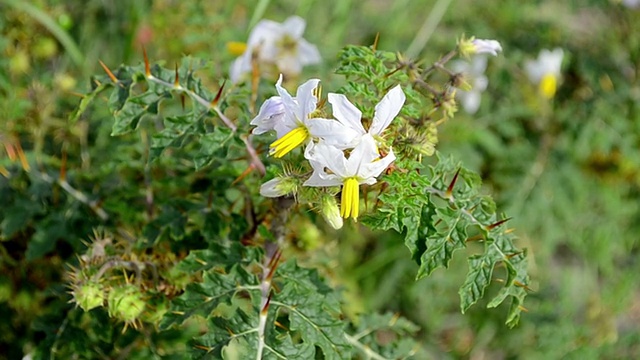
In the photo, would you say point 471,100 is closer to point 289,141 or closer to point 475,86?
point 475,86

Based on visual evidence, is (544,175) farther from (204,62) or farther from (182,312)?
(182,312)

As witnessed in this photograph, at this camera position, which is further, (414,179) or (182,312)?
(182,312)

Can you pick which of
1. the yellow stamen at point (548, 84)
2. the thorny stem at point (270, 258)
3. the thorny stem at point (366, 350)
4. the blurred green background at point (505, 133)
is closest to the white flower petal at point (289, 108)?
the thorny stem at point (270, 258)

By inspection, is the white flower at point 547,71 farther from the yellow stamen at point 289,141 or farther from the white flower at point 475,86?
the yellow stamen at point 289,141

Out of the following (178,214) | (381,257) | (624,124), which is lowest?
(381,257)

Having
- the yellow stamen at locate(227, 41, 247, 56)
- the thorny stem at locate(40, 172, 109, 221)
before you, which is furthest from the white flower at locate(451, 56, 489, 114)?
the thorny stem at locate(40, 172, 109, 221)

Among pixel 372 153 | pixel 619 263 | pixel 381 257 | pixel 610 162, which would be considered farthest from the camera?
pixel 619 263

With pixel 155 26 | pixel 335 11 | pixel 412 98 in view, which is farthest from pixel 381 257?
pixel 412 98
